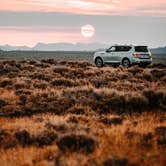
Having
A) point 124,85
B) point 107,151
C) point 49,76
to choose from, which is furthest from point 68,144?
point 49,76

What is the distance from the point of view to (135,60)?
37031mm

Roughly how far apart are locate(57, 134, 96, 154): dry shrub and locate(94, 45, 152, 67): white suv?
90.3ft

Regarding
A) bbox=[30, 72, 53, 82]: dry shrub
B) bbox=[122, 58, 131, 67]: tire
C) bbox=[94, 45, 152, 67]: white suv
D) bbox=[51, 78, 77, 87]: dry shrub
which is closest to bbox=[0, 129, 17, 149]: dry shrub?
bbox=[51, 78, 77, 87]: dry shrub

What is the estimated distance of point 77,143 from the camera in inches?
383

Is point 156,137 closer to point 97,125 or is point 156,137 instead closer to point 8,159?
point 97,125

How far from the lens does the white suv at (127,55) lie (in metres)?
37.1

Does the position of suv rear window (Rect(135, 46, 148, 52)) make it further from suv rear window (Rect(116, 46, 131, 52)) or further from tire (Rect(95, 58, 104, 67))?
tire (Rect(95, 58, 104, 67))

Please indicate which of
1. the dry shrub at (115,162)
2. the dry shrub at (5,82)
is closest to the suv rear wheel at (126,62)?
the dry shrub at (5,82)

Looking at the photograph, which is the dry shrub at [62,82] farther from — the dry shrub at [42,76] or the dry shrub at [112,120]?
the dry shrub at [112,120]

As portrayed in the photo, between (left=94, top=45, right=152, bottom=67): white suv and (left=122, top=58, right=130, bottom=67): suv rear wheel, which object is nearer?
(left=94, top=45, right=152, bottom=67): white suv

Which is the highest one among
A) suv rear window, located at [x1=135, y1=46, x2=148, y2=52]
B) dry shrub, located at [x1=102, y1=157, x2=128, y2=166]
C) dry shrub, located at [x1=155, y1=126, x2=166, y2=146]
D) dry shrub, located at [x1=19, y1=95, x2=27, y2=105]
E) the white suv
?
suv rear window, located at [x1=135, y1=46, x2=148, y2=52]

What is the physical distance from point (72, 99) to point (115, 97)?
1.53 m

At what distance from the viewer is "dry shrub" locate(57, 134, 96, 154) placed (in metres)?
9.44

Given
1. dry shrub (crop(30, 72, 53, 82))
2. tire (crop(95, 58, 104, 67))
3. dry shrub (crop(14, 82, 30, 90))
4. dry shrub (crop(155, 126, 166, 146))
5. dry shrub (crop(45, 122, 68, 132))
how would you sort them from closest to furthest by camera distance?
1. dry shrub (crop(155, 126, 166, 146))
2. dry shrub (crop(45, 122, 68, 132))
3. dry shrub (crop(14, 82, 30, 90))
4. dry shrub (crop(30, 72, 53, 82))
5. tire (crop(95, 58, 104, 67))
